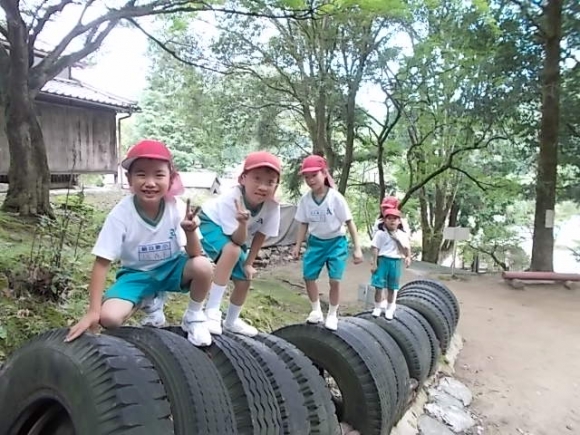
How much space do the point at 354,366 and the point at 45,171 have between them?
5.79 m

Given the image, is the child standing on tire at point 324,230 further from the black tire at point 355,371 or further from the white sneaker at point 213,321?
the white sneaker at point 213,321

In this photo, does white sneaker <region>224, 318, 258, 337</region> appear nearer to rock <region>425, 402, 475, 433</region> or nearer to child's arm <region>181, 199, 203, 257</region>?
child's arm <region>181, 199, 203, 257</region>

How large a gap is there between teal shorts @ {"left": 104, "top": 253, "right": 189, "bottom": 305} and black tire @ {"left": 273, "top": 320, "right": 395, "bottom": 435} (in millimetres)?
1335

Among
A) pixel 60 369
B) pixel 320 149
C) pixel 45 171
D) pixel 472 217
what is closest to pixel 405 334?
pixel 60 369

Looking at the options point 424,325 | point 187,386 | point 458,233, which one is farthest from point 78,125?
point 187,386

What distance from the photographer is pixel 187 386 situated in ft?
6.57

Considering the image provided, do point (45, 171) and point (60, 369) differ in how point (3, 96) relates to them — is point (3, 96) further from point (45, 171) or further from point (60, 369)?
point (60, 369)

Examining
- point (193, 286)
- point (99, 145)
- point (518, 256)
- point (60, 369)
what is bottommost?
point (518, 256)

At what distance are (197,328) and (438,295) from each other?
464 cm

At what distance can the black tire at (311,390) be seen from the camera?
106 inches

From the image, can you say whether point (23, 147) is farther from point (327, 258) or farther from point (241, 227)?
point (241, 227)

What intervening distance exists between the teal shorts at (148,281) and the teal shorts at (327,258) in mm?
1415

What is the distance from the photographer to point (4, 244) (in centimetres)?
501

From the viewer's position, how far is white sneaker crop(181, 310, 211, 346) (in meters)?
2.41
